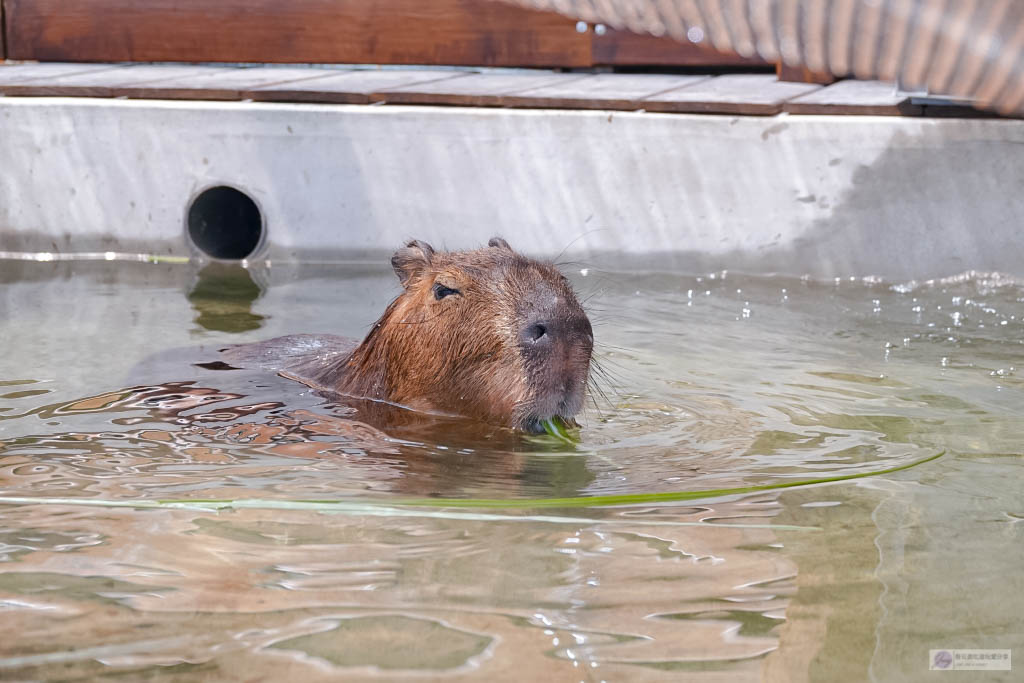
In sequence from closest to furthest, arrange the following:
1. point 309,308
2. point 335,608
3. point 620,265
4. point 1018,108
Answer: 1. point 1018,108
2. point 335,608
3. point 309,308
4. point 620,265

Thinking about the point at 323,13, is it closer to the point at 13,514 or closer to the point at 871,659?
the point at 13,514

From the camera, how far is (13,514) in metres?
2.76

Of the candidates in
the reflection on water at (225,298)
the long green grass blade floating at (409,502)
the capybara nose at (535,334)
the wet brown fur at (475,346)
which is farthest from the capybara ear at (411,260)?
the reflection on water at (225,298)

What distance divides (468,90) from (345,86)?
74 cm

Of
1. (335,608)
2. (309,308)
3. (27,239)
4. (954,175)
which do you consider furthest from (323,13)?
(335,608)

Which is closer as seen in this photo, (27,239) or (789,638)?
(789,638)

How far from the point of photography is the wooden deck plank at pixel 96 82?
683cm

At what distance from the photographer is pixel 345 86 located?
6.92m

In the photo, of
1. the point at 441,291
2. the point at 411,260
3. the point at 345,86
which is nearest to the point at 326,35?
the point at 345,86

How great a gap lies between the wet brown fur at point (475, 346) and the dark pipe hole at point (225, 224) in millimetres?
Result: 2821

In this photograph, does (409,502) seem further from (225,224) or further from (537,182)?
(225,224)

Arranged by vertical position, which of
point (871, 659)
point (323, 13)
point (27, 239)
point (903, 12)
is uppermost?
point (323, 13)

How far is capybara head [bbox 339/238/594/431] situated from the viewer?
331 centimetres

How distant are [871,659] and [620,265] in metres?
4.34
